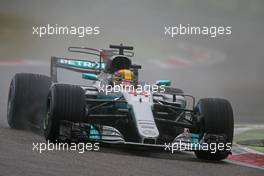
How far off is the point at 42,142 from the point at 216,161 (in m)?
2.31

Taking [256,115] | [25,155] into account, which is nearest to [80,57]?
[256,115]

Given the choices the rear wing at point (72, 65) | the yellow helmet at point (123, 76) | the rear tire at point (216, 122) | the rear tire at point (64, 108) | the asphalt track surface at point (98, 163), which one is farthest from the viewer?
the rear wing at point (72, 65)

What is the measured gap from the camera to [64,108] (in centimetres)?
991

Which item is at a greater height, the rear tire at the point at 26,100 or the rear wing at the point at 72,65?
the rear wing at the point at 72,65

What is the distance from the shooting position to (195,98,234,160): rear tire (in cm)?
1034

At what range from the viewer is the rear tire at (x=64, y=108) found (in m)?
9.90

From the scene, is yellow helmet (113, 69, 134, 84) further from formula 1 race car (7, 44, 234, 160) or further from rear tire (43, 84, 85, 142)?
rear tire (43, 84, 85, 142)

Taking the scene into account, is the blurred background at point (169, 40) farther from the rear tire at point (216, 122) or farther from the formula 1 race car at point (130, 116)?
the rear tire at point (216, 122)

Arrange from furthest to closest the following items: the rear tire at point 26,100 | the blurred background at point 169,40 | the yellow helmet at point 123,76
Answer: the blurred background at point 169,40 → the rear tire at point 26,100 → the yellow helmet at point 123,76

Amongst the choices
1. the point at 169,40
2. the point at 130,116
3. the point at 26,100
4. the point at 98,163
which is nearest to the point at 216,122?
the point at 130,116

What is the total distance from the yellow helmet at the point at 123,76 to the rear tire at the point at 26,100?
1407 mm

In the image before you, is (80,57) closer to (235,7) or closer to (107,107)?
(235,7)

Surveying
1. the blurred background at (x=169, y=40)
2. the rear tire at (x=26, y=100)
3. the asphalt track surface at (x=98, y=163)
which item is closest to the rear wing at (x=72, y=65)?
the rear tire at (x=26, y=100)

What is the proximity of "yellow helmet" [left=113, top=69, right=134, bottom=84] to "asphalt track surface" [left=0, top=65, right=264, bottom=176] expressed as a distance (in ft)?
3.77
